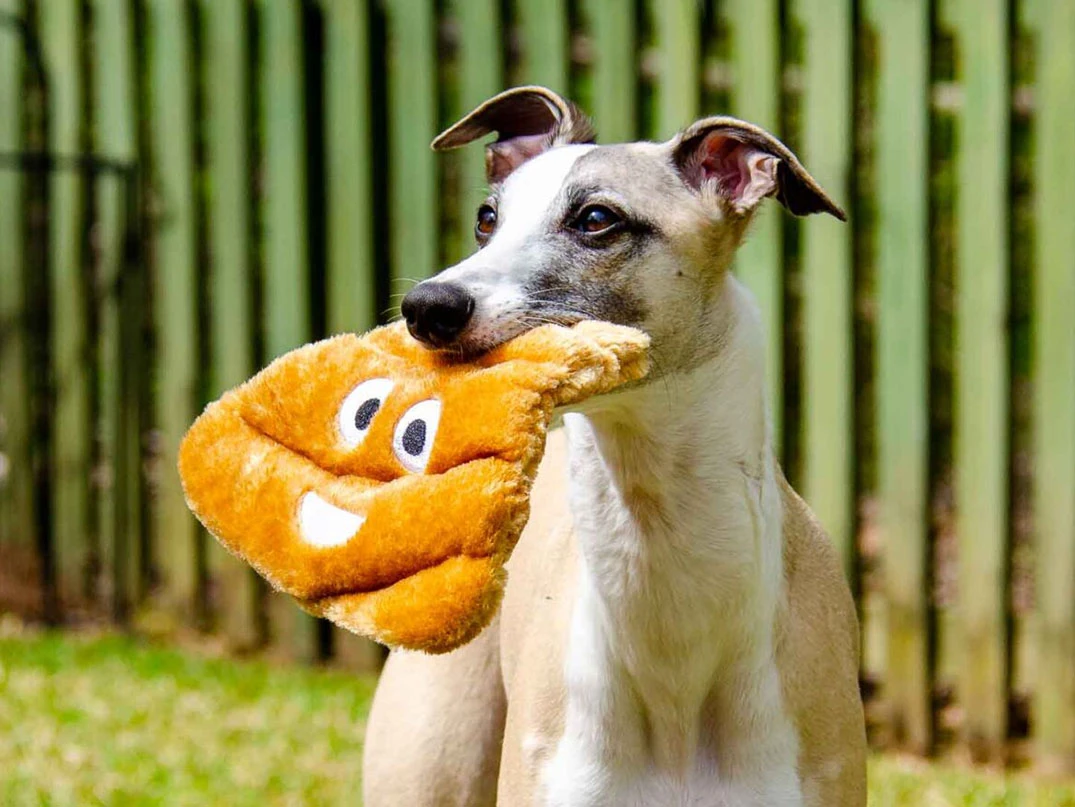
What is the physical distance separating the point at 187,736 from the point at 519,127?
2622 millimetres

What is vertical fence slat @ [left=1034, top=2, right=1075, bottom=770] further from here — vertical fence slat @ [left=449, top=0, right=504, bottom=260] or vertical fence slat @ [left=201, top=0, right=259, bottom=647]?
vertical fence slat @ [left=201, top=0, right=259, bottom=647]

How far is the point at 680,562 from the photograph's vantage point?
304 centimetres

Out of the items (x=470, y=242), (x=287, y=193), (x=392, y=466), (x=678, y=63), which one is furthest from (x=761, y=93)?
(x=392, y=466)

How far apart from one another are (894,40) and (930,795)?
2306 millimetres

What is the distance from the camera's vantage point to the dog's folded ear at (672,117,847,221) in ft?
10.4

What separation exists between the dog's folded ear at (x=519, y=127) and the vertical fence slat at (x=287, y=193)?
2.59m

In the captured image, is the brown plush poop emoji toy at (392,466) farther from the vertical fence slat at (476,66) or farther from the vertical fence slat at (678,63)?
the vertical fence slat at (476,66)

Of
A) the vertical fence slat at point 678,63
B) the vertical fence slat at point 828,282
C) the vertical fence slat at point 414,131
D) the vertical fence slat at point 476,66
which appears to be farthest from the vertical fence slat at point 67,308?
the vertical fence slat at point 828,282

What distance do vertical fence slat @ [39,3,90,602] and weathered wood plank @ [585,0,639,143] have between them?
234 centimetres

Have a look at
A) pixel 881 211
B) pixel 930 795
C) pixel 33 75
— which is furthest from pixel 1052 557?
pixel 33 75

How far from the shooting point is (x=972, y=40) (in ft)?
16.7

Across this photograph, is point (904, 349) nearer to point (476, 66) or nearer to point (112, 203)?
point (476, 66)

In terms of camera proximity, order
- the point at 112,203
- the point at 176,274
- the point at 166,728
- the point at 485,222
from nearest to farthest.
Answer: the point at 485,222 < the point at 166,728 < the point at 176,274 < the point at 112,203

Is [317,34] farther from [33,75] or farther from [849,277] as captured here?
[849,277]
